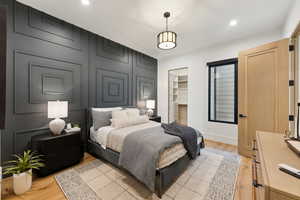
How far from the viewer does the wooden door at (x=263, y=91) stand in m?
2.17

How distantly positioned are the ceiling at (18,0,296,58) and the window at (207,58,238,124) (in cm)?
72

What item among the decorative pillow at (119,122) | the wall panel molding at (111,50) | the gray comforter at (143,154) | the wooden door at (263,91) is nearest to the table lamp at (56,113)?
the decorative pillow at (119,122)

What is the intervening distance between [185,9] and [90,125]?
3.03m

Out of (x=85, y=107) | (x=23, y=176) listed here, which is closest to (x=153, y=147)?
(x=23, y=176)

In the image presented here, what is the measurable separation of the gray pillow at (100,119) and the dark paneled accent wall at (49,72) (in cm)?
42

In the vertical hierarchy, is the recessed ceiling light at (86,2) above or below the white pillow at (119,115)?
above

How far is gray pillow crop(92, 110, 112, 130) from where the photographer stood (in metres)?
2.65

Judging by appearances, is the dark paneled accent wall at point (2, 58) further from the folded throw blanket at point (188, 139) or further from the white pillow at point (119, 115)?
the folded throw blanket at point (188, 139)

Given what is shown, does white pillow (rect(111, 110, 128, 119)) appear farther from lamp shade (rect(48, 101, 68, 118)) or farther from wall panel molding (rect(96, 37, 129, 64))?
wall panel molding (rect(96, 37, 129, 64))

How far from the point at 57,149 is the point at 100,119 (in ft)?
2.85

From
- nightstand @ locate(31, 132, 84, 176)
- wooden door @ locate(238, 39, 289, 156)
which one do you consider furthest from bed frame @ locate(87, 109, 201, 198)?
wooden door @ locate(238, 39, 289, 156)

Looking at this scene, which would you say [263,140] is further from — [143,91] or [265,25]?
[143,91]

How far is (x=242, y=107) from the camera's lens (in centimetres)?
269

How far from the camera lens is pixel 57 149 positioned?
2.04m
